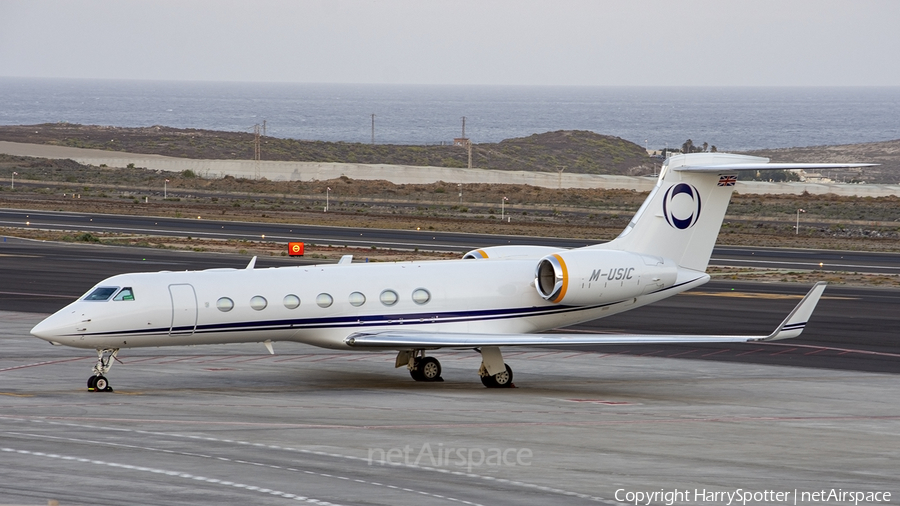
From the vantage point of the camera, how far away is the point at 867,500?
14336 millimetres

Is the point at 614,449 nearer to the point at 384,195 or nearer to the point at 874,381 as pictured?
the point at 874,381

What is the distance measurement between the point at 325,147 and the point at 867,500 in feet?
450

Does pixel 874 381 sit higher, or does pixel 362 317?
pixel 362 317

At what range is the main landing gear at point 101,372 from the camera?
71.6 feet

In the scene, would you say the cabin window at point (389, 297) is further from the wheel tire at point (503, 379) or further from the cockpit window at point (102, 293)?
the cockpit window at point (102, 293)

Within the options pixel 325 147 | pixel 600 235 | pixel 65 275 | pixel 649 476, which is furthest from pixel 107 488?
pixel 325 147

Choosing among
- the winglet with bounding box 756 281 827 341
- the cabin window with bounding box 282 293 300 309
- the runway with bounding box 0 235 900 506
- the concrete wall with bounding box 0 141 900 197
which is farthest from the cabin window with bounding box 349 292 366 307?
the concrete wall with bounding box 0 141 900 197

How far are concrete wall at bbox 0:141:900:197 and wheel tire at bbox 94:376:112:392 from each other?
248ft

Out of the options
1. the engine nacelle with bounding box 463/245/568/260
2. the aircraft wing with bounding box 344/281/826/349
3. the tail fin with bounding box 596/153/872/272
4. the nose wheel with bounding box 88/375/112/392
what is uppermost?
the tail fin with bounding box 596/153/872/272

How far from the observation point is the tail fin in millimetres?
25828

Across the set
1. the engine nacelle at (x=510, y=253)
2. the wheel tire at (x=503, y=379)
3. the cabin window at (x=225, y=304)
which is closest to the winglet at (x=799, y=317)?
the wheel tire at (x=503, y=379)

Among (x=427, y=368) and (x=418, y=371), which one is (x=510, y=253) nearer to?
(x=427, y=368)

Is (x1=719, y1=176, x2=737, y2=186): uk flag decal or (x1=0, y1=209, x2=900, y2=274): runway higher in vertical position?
(x1=719, y1=176, x2=737, y2=186): uk flag decal

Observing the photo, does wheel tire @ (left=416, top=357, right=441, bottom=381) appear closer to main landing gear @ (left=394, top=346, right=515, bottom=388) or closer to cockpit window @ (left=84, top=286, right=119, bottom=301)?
main landing gear @ (left=394, top=346, right=515, bottom=388)
